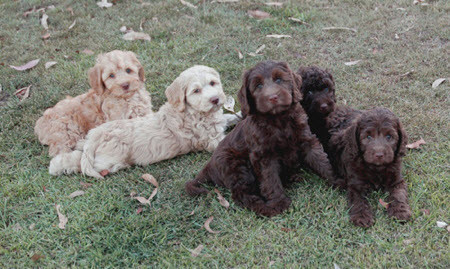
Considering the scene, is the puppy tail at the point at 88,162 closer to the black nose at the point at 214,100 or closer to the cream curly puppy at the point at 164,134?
the cream curly puppy at the point at 164,134

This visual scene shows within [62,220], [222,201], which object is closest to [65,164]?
[62,220]

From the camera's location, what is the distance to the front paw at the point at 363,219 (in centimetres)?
Result: 370

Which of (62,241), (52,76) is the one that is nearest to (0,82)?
(52,76)

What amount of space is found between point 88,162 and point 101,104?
1182 millimetres

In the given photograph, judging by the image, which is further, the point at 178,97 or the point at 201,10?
the point at 201,10

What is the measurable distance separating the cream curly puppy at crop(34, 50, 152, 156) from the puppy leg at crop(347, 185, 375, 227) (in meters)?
3.21

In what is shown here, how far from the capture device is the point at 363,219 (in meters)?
3.72

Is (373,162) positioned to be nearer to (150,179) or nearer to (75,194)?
(150,179)

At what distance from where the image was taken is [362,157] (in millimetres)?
3996

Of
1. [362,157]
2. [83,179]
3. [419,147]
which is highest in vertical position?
[362,157]

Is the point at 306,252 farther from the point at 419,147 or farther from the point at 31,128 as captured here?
the point at 31,128

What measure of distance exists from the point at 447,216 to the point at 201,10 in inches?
271

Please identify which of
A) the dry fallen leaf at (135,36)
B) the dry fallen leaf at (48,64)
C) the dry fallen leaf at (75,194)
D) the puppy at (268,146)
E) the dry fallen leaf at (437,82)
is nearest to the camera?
the puppy at (268,146)

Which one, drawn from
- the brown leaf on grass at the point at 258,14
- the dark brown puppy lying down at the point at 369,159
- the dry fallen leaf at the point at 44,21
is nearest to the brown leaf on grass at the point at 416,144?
the dark brown puppy lying down at the point at 369,159
